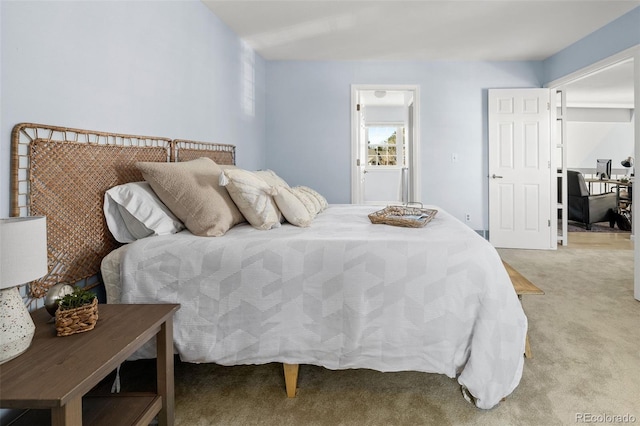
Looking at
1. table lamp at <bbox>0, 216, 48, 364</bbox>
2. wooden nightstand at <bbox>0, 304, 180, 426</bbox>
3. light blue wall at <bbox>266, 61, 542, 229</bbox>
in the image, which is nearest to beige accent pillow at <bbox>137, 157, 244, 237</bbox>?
wooden nightstand at <bbox>0, 304, 180, 426</bbox>

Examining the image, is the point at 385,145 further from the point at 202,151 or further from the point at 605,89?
the point at 202,151

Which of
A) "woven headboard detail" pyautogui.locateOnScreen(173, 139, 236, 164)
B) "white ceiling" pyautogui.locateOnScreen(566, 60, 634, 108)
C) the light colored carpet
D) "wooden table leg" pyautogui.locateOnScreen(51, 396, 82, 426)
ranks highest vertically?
"white ceiling" pyautogui.locateOnScreen(566, 60, 634, 108)

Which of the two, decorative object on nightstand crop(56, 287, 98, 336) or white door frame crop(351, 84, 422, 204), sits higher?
white door frame crop(351, 84, 422, 204)

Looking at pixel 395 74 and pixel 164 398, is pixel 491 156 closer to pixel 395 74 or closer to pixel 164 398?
pixel 395 74

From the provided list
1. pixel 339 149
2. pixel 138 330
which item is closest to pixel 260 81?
pixel 339 149

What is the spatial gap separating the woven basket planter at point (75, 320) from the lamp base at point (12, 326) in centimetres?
11

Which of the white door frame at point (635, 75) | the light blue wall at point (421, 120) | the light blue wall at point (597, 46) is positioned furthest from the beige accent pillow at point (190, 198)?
the light blue wall at point (597, 46)

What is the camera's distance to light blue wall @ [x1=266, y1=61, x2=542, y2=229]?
4695 mm

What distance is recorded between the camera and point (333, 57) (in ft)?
Result: 14.9

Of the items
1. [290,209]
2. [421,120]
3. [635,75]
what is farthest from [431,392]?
[421,120]

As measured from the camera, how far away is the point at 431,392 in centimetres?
173

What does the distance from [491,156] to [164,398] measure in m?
4.52

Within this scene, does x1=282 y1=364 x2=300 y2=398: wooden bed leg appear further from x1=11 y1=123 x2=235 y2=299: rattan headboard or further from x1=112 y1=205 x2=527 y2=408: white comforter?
x1=11 y1=123 x2=235 y2=299: rattan headboard

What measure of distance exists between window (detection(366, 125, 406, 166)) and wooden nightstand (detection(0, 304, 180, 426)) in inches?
→ 302
